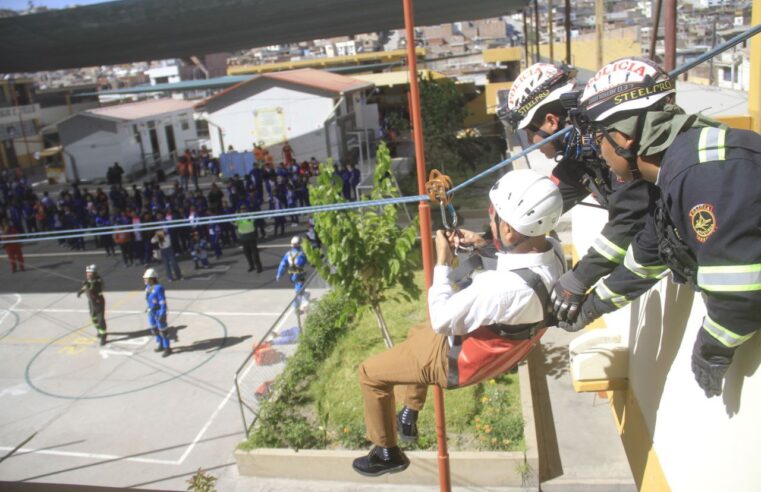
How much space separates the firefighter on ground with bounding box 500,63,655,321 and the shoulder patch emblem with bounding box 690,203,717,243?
0.79 m

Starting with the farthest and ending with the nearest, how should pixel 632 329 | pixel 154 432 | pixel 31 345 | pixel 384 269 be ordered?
pixel 31 345 < pixel 154 432 < pixel 384 269 < pixel 632 329

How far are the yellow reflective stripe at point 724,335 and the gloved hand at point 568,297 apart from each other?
0.95m

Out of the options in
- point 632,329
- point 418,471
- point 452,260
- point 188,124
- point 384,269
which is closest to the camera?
point 452,260

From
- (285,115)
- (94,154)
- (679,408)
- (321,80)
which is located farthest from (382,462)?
(94,154)

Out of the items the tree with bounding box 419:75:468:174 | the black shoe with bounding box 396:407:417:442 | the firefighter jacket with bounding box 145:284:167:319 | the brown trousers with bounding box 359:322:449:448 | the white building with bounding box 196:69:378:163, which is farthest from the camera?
the white building with bounding box 196:69:378:163

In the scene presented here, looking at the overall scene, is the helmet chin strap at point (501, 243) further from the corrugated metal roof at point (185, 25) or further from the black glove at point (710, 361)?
the corrugated metal roof at point (185, 25)

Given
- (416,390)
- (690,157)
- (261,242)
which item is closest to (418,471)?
(416,390)

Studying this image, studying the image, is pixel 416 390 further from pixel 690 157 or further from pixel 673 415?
pixel 690 157

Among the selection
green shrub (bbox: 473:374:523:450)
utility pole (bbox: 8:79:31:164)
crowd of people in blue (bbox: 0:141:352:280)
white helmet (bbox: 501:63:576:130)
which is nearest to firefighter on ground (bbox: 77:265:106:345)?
crowd of people in blue (bbox: 0:141:352:280)

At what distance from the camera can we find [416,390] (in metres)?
4.29

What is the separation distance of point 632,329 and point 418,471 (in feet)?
15.2

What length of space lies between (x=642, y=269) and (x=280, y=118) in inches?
967

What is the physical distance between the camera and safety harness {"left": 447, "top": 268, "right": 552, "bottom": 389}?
130 inches

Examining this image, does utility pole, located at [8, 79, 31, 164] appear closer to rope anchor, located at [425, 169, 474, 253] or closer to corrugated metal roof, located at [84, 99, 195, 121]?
corrugated metal roof, located at [84, 99, 195, 121]
